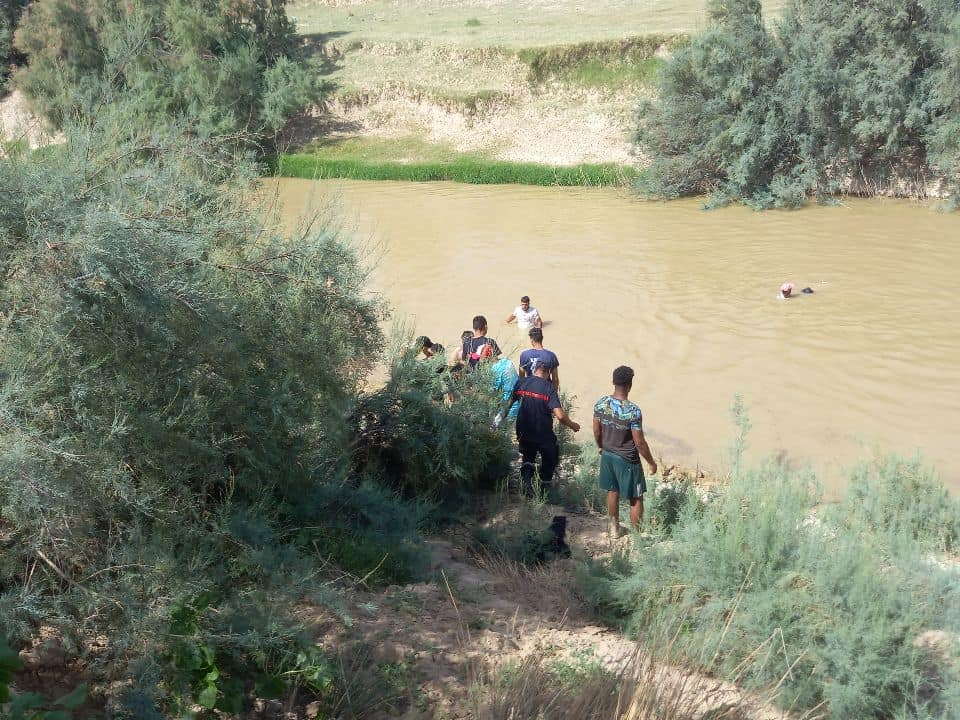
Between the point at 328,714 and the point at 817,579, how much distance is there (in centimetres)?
296

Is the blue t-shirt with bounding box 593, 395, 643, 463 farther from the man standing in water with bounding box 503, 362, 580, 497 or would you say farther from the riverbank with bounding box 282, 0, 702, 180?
the riverbank with bounding box 282, 0, 702, 180

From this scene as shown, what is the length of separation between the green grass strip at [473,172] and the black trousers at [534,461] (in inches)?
891

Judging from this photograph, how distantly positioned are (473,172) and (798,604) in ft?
95.4

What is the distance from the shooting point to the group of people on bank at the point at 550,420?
278 inches

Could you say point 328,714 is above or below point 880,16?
below

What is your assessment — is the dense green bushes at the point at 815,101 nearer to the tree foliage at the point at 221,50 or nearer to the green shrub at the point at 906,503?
the tree foliage at the point at 221,50

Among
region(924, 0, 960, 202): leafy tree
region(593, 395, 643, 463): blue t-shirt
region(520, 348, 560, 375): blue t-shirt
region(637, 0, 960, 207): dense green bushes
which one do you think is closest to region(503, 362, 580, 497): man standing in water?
region(520, 348, 560, 375): blue t-shirt

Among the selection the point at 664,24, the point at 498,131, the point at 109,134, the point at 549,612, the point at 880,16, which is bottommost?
the point at 549,612

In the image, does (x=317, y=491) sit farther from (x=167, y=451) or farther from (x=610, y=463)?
(x=610, y=463)

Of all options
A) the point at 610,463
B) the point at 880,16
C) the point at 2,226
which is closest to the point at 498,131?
the point at 880,16

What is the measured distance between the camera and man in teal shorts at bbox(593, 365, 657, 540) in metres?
7.03

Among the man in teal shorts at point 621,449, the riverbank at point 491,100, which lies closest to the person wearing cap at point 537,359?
the man in teal shorts at point 621,449

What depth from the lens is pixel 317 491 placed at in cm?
579

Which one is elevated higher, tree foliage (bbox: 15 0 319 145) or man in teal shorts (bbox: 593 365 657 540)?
tree foliage (bbox: 15 0 319 145)
